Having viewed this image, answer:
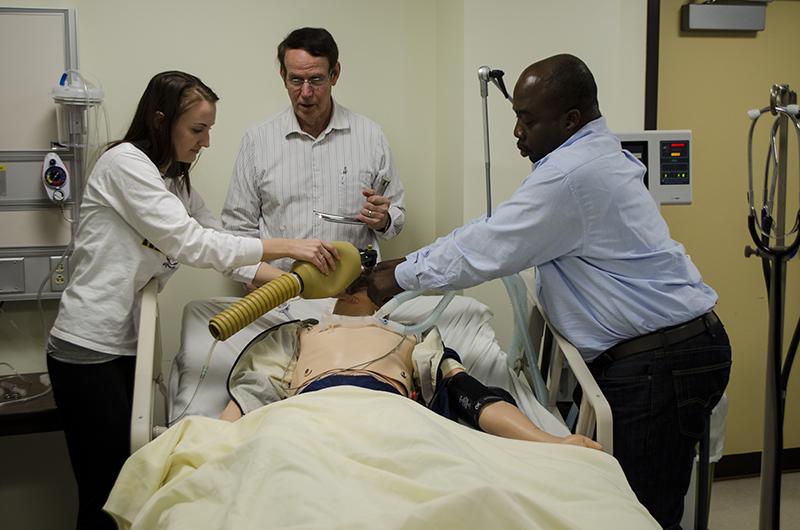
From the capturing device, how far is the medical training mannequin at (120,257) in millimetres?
1949

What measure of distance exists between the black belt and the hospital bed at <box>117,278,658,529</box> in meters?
0.13

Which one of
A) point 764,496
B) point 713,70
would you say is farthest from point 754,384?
point 713,70

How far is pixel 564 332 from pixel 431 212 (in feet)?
4.36

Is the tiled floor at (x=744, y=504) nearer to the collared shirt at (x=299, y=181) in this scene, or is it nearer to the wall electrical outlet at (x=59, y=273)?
the collared shirt at (x=299, y=181)

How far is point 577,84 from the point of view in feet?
6.37

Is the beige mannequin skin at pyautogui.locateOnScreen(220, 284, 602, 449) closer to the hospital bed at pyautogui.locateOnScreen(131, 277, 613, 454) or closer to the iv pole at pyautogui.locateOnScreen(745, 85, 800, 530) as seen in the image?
the hospital bed at pyautogui.locateOnScreen(131, 277, 613, 454)

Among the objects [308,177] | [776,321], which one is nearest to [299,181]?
[308,177]

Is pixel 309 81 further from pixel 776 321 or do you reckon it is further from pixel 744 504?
pixel 744 504

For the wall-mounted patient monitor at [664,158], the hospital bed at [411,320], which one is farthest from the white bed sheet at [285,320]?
the wall-mounted patient monitor at [664,158]

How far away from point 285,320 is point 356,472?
43.8 inches

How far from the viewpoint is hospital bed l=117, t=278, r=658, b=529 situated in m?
1.30

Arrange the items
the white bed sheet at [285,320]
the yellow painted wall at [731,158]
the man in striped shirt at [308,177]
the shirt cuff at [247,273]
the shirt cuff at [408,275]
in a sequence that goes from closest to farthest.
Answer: the shirt cuff at [408,275] → the white bed sheet at [285,320] → the shirt cuff at [247,273] → the man in striped shirt at [308,177] → the yellow painted wall at [731,158]

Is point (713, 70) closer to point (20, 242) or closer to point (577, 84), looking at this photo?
point (577, 84)

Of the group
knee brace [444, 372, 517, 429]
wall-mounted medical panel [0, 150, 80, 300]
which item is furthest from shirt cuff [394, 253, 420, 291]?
Answer: wall-mounted medical panel [0, 150, 80, 300]
